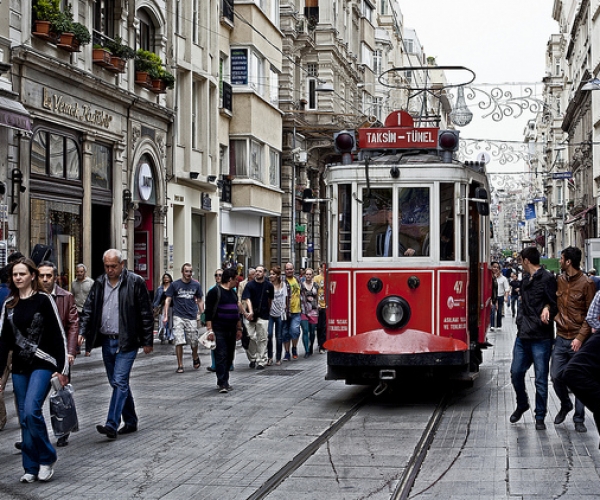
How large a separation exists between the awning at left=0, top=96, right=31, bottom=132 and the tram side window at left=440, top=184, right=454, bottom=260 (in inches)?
336

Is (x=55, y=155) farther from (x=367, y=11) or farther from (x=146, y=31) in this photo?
(x=367, y=11)

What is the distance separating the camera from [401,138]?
1295cm

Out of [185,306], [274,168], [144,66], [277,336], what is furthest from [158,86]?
[274,168]

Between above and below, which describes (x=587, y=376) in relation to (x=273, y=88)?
below

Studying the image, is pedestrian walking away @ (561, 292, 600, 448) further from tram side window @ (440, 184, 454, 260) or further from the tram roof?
the tram roof

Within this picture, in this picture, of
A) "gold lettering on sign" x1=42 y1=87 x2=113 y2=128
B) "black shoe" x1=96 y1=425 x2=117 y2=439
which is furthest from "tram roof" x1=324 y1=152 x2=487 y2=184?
"gold lettering on sign" x1=42 y1=87 x2=113 y2=128

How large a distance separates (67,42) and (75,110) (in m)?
1.72

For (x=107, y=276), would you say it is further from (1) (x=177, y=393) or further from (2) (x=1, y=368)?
(1) (x=177, y=393)

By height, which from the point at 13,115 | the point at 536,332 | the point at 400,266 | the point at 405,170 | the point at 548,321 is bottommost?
the point at 536,332

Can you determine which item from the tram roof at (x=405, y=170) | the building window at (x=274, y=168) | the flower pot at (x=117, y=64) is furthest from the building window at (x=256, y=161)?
the tram roof at (x=405, y=170)

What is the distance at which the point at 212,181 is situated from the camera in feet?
103

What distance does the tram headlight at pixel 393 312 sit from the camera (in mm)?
12039

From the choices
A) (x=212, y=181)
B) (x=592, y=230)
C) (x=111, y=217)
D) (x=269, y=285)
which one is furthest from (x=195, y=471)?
(x=592, y=230)

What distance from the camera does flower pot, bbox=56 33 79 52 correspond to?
20531 mm
